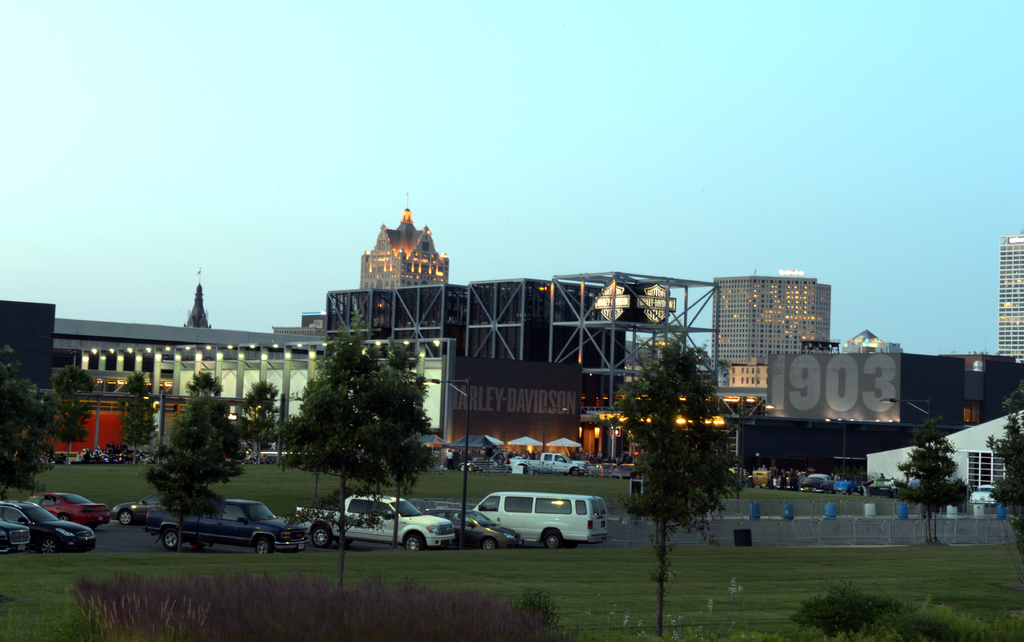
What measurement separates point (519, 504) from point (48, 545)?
15.3 m

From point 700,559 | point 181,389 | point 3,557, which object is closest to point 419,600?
point 3,557

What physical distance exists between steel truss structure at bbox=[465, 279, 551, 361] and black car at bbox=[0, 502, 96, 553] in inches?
3429

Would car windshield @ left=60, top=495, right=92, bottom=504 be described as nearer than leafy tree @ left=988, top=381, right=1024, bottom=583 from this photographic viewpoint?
No

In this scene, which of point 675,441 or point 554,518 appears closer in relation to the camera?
point 675,441

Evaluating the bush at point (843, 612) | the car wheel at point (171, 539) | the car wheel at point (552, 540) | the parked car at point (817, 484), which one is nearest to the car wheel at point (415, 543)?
the car wheel at point (552, 540)

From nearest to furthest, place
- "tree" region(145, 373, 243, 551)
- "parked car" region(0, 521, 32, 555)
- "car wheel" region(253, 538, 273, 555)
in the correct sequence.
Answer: "parked car" region(0, 521, 32, 555) < "tree" region(145, 373, 243, 551) < "car wheel" region(253, 538, 273, 555)

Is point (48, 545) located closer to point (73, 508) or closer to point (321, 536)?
point (73, 508)

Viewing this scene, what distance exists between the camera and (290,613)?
10672mm

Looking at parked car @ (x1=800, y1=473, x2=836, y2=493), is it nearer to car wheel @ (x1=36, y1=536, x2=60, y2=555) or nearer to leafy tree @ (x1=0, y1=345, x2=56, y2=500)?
car wheel @ (x1=36, y1=536, x2=60, y2=555)

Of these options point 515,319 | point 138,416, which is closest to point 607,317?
point 515,319

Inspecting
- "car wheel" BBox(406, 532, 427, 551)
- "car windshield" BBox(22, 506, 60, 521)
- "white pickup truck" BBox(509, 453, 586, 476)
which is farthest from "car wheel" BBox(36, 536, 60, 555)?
"white pickup truck" BBox(509, 453, 586, 476)

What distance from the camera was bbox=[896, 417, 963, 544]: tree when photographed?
134ft

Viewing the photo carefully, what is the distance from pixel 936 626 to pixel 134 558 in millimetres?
19599

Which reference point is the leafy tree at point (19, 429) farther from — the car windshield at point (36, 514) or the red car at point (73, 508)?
the red car at point (73, 508)
